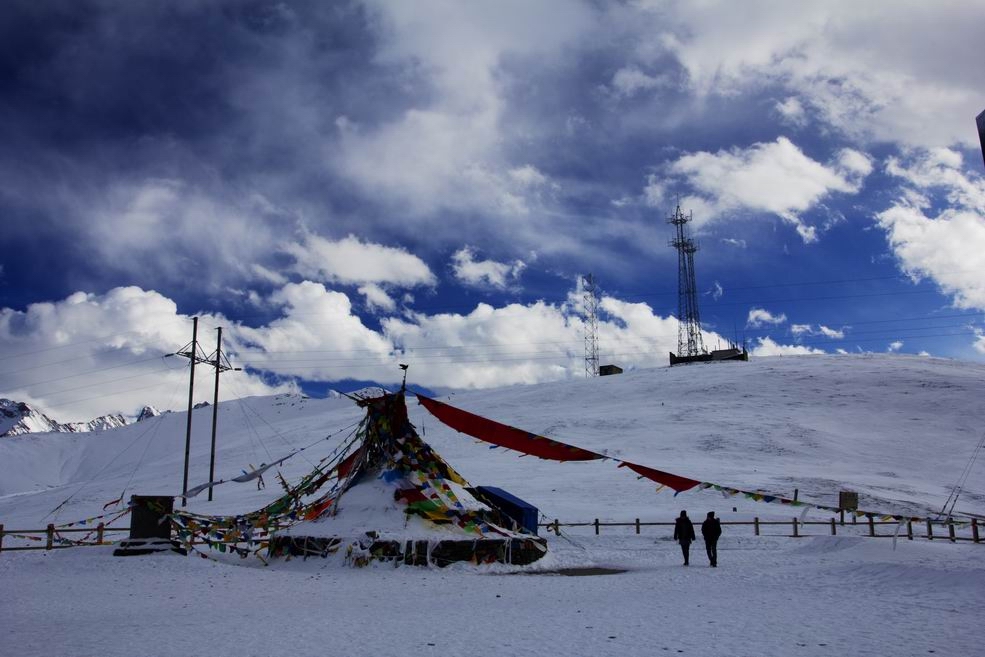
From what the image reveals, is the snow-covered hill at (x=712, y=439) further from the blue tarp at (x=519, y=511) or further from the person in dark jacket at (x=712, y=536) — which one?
the person in dark jacket at (x=712, y=536)

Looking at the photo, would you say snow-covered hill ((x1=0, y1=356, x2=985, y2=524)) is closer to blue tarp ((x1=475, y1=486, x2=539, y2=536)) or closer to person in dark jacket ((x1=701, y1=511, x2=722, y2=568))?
blue tarp ((x1=475, y1=486, x2=539, y2=536))

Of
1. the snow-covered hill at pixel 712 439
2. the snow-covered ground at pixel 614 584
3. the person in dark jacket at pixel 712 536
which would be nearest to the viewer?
the snow-covered ground at pixel 614 584

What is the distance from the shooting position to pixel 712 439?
4819 cm

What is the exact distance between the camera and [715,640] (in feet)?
28.8

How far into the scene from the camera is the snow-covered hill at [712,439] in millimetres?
35938

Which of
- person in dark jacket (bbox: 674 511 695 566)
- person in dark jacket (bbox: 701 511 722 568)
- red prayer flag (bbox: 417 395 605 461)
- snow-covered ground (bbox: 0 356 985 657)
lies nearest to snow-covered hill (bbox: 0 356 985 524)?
snow-covered ground (bbox: 0 356 985 657)

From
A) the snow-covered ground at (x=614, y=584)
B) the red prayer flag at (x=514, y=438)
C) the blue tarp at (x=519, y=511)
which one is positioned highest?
the red prayer flag at (x=514, y=438)

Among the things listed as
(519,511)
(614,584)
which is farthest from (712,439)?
(614,584)

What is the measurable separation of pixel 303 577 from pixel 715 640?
9891mm

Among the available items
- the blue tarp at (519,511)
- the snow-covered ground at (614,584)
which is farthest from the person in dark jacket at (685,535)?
the blue tarp at (519,511)

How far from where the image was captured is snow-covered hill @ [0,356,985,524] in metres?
35.9

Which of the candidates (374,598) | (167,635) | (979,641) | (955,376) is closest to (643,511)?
(374,598)

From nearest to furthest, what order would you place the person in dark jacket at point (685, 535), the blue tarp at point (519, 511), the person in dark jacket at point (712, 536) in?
the person in dark jacket at point (712, 536) → the person in dark jacket at point (685, 535) → the blue tarp at point (519, 511)

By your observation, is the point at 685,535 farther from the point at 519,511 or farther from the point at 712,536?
the point at 519,511
